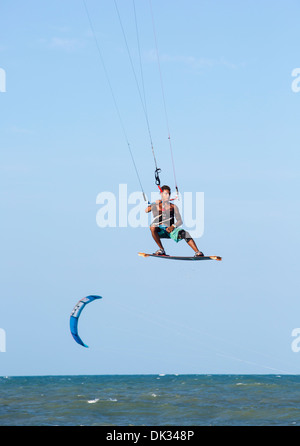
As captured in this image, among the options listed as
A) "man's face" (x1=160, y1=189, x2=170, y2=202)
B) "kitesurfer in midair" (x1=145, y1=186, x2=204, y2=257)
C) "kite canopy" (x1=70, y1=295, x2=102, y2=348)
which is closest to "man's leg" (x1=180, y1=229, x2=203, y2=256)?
"kitesurfer in midair" (x1=145, y1=186, x2=204, y2=257)

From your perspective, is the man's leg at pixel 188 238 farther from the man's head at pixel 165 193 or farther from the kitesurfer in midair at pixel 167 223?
the man's head at pixel 165 193

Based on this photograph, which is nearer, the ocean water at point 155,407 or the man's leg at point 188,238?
the man's leg at point 188,238

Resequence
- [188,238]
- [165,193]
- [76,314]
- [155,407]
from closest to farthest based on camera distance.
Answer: [165,193] → [188,238] → [76,314] → [155,407]

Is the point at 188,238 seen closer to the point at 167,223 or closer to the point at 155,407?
the point at 167,223

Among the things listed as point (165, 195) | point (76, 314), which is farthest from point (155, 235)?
point (76, 314)

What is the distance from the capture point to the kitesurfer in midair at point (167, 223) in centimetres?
2348

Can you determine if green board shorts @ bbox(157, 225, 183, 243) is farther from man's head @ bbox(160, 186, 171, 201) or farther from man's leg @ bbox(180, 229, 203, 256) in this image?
man's head @ bbox(160, 186, 171, 201)

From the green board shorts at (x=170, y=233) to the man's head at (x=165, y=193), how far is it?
2.95 ft

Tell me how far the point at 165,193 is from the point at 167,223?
2.99 ft

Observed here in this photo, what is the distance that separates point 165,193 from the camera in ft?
76.3

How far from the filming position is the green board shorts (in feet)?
77.4

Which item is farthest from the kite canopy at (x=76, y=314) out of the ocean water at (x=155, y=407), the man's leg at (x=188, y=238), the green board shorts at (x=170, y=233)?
the ocean water at (x=155, y=407)
